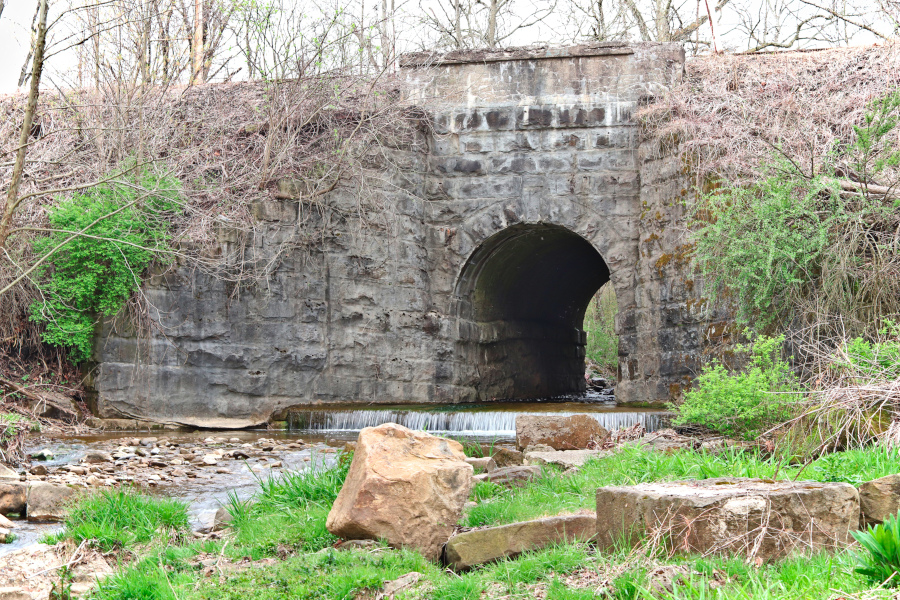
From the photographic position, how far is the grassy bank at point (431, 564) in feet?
10.2

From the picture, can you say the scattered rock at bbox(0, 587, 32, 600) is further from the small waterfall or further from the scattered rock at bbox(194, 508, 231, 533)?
the small waterfall

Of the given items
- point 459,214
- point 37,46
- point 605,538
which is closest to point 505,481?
point 605,538

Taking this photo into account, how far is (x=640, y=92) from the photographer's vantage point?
469 inches

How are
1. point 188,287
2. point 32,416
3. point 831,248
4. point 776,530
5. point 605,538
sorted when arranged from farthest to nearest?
point 188,287 → point 32,416 → point 831,248 → point 605,538 → point 776,530

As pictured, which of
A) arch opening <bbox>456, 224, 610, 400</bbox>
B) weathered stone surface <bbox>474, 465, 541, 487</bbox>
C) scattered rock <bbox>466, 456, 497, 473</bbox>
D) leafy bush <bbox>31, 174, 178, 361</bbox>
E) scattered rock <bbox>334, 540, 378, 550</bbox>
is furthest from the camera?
arch opening <bbox>456, 224, 610, 400</bbox>

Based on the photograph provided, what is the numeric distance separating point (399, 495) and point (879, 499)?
2.28 m

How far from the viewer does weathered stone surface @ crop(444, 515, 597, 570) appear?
3.94m

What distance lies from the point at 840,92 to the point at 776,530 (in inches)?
354

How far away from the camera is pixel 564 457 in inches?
242

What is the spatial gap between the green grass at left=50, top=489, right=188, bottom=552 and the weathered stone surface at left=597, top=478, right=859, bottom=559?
2994 mm

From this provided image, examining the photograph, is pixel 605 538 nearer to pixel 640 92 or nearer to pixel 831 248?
pixel 831 248

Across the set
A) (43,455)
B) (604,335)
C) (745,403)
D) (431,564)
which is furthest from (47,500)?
(604,335)

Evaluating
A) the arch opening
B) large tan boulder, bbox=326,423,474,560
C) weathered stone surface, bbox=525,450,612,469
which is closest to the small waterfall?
the arch opening

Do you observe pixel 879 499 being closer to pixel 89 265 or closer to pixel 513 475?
pixel 513 475
